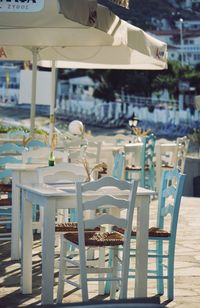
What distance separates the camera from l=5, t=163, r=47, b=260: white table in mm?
7178

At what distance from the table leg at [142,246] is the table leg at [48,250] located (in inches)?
23.0

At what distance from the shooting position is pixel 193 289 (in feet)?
20.6

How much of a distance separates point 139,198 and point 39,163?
2.29m

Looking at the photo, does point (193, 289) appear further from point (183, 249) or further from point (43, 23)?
point (43, 23)

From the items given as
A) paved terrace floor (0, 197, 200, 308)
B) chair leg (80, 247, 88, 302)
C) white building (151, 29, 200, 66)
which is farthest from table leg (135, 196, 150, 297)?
white building (151, 29, 200, 66)

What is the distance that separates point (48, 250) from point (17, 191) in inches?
74.7

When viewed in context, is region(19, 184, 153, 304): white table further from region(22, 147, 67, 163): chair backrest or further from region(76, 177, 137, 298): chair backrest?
region(22, 147, 67, 163): chair backrest

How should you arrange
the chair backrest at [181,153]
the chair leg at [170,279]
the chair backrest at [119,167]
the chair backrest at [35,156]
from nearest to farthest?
the chair leg at [170,279], the chair backrest at [119,167], the chair backrest at [35,156], the chair backrest at [181,153]

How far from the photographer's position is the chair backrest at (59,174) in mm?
6156

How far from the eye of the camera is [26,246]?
19.9 ft

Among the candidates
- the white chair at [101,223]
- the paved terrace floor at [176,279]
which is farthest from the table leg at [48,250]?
the paved terrace floor at [176,279]

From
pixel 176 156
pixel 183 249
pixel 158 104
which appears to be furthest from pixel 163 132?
pixel 183 249

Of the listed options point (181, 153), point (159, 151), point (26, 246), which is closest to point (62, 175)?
point (26, 246)

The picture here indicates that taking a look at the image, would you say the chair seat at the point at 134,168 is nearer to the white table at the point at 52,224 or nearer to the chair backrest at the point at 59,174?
the chair backrest at the point at 59,174
